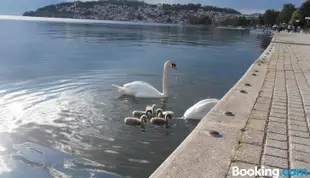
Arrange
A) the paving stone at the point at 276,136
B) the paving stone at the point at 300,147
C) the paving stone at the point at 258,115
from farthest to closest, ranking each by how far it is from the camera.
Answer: the paving stone at the point at 258,115
the paving stone at the point at 276,136
the paving stone at the point at 300,147

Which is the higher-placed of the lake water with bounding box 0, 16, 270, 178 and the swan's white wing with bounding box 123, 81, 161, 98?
the swan's white wing with bounding box 123, 81, 161, 98

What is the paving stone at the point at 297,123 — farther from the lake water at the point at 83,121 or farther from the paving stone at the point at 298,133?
the lake water at the point at 83,121

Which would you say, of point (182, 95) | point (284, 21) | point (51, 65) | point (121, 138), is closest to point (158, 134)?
point (121, 138)

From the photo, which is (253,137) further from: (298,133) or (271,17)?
(271,17)

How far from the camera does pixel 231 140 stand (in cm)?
438

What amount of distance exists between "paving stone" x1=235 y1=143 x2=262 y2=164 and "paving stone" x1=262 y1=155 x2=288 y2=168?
79 millimetres

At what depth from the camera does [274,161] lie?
3.72m

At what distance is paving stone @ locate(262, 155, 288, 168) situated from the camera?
364 cm

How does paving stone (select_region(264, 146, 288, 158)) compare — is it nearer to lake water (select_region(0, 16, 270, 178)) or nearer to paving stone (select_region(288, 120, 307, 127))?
paving stone (select_region(288, 120, 307, 127))

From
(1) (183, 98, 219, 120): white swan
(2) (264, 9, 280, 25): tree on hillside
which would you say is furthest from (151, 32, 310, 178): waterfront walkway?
(2) (264, 9, 280, 25): tree on hillside

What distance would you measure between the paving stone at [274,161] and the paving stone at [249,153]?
8cm

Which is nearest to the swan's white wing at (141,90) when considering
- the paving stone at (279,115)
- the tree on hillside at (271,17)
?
the paving stone at (279,115)

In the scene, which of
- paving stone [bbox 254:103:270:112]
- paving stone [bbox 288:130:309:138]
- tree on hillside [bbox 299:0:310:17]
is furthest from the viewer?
tree on hillside [bbox 299:0:310:17]

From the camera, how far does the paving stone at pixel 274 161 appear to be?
12.0 ft
